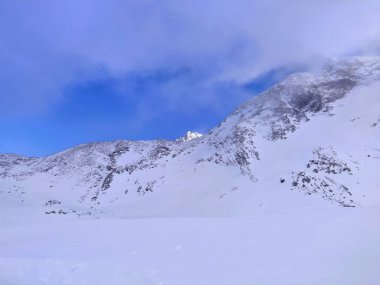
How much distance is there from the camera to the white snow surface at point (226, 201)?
10359mm

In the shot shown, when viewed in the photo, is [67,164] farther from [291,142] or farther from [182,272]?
[182,272]

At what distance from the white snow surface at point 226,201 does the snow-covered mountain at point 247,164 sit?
10.2 inches

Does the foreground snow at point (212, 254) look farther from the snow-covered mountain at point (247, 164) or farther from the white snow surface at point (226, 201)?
the snow-covered mountain at point (247, 164)

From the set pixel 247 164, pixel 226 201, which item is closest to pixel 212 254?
pixel 226 201

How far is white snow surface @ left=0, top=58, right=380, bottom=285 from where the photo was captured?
1036 cm

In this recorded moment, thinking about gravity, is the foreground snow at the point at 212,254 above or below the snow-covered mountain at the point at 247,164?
below

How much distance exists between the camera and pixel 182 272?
995 cm

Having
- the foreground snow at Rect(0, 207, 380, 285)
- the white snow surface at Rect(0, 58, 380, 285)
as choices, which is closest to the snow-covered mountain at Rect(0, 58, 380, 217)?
the white snow surface at Rect(0, 58, 380, 285)

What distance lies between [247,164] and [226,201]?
11.0 m

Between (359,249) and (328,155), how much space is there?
4851 cm

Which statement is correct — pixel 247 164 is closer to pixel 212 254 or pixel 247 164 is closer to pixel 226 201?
pixel 226 201

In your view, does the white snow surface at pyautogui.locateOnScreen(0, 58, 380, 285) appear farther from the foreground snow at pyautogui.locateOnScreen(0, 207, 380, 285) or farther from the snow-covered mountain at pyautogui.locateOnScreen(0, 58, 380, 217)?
the snow-covered mountain at pyautogui.locateOnScreen(0, 58, 380, 217)

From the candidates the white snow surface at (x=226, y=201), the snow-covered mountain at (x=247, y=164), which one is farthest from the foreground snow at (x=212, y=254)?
the snow-covered mountain at (x=247, y=164)

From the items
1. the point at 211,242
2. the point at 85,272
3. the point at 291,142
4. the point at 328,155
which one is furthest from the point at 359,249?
the point at 291,142
